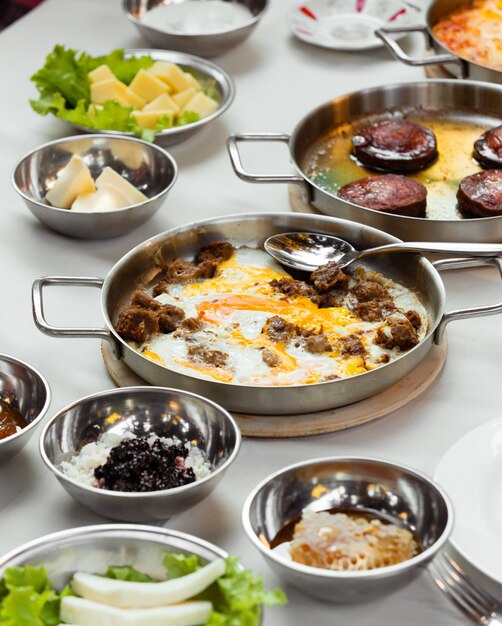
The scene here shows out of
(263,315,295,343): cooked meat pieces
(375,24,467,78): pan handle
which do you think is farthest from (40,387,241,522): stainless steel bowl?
(375,24,467,78): pan handle

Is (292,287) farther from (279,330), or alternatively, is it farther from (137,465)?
(137,465)

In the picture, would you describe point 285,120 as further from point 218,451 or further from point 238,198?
point 218,451

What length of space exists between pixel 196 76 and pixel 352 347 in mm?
1603

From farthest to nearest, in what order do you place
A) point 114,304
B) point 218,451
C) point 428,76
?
point 428,76, point 114,304, point 218,451

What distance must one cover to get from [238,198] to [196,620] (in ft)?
5.12

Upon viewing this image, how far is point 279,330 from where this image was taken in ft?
6.88

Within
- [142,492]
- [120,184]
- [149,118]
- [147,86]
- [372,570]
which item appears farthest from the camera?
[147,86]

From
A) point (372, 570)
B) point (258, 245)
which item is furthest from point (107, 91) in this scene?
point (372, 570)

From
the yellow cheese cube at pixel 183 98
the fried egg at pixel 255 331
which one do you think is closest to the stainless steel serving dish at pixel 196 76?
the yellow cheese cube at pixel 183 98

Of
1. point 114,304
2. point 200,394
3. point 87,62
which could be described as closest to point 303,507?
point 200,394

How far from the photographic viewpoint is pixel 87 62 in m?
3.14

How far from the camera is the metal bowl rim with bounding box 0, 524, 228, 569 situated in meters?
1.50

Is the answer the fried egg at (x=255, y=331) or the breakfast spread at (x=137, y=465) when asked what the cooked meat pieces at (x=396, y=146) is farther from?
the breakfast spread at (x=137, y=465)

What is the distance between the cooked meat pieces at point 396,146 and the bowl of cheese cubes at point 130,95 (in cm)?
49
